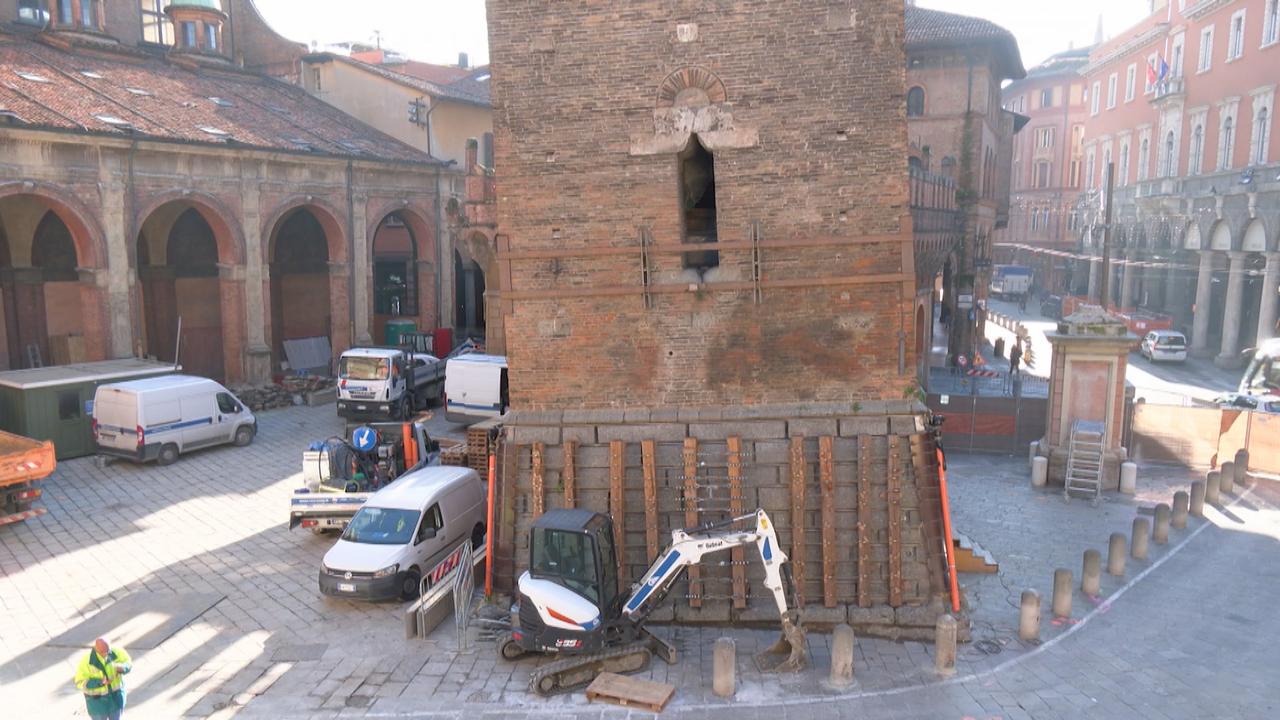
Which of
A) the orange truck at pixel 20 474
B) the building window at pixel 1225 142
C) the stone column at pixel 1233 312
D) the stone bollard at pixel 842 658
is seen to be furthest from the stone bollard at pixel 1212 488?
the building window at pixel 1225 142

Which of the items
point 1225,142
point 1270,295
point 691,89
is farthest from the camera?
point 1225,142

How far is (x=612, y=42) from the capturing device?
37.8 feet

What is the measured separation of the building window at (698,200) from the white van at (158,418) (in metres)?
13.7

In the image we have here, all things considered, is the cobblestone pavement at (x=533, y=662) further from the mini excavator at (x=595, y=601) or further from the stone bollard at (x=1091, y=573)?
the mini excavator at (x=595, y=601)

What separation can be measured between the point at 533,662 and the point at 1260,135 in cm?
3612

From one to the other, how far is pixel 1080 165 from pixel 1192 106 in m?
29.4

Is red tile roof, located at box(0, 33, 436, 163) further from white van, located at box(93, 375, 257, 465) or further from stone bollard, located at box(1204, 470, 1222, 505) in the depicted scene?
stone bollard, located at box(1204, 470, 1222, 505)

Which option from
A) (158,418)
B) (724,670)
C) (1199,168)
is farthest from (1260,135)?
(158,418)

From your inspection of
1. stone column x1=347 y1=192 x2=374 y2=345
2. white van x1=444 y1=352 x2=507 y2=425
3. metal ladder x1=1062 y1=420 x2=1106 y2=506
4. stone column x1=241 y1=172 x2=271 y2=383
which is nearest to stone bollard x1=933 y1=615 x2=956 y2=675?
metal ladder x1=1062 y1=420 x2=1106 y2=506

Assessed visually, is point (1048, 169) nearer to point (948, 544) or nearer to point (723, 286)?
point (948, 544)

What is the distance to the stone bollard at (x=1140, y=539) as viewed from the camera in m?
14.5

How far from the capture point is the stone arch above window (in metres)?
11.5

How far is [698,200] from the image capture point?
12.6 m

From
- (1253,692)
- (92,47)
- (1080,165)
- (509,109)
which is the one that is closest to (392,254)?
(92,47)
